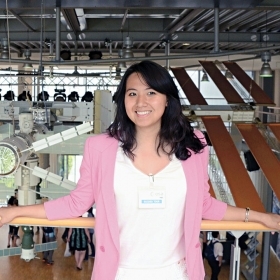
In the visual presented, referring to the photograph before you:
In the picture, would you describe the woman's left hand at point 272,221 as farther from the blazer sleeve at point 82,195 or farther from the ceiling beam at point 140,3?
the ceiling beam at point 140,3

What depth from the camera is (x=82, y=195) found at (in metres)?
1.91

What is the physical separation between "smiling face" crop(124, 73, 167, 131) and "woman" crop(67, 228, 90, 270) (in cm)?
884

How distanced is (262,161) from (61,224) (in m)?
4.34

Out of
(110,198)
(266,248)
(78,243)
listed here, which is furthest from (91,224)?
(78,243)

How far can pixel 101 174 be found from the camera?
1812 millimetres

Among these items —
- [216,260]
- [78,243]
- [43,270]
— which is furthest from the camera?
[43,270]

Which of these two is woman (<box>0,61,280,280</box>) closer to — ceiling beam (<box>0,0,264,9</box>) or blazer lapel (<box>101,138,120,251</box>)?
blazer lapel (<box>101,138,120,251</box>)

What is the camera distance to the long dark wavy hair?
1827mm

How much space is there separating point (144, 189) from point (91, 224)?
1.05 ft

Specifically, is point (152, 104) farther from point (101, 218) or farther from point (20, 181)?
point (20, 181)

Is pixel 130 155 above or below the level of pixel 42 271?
above

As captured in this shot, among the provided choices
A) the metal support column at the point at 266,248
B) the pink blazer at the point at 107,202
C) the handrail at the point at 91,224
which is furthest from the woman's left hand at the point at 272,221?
the metal support column at the point at 266,248

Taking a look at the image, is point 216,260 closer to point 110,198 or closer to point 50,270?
point 50,270

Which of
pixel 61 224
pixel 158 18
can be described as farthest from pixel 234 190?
pixel 158 18
